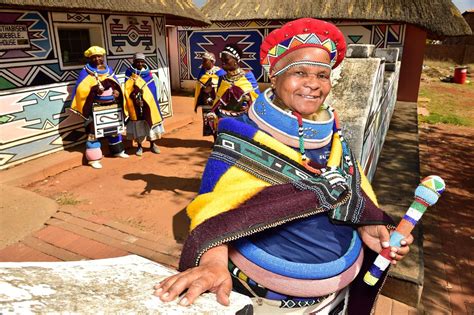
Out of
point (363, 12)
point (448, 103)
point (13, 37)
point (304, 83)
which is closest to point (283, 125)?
point (304, 83)

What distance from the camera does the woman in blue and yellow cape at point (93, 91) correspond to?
5.86m

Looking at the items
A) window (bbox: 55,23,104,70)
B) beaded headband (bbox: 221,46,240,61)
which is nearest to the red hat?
beaded headband (bbox: 221,46,240,61)

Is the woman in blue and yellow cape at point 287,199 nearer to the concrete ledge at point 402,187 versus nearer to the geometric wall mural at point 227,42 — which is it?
the concrete ledge at point 402,187

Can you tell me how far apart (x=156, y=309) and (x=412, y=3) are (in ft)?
40.5

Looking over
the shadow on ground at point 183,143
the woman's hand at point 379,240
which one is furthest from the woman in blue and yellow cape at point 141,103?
the woman's hand at point 379,240

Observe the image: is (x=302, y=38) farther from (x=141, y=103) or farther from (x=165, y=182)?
(x=141, y=103)

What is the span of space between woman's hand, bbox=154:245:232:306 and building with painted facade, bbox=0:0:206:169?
5.33m

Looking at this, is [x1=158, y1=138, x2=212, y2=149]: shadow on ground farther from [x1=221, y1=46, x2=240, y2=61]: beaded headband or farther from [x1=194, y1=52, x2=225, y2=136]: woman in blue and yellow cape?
[x1=221, y1=46, x2=240, y2=61]: beaded headband

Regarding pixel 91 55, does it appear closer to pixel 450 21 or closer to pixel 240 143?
pixel 240 143

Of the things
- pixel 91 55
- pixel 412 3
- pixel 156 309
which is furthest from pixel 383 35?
pixel 156 309

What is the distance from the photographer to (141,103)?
6.39 meters

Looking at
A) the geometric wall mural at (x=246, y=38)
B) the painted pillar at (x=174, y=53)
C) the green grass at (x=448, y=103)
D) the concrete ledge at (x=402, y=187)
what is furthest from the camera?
the painted pillar at (x=174, y=53)

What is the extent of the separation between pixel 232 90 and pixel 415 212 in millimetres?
3879

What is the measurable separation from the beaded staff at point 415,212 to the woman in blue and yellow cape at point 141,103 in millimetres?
5655
